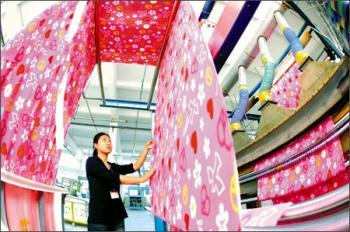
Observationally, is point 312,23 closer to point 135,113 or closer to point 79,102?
point 135,113

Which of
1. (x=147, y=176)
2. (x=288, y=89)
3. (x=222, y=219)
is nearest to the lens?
(x=222, y=219)

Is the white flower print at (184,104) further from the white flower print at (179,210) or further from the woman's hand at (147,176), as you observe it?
the woman's hand at (147,176)

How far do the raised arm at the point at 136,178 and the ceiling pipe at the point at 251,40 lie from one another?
0.47 meters

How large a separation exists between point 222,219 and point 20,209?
42cm

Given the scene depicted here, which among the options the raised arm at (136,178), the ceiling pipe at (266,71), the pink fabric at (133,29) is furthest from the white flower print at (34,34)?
the ceiling pipe at (266,71)

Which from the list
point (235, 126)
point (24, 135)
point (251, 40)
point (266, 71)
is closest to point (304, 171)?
point (235, 126)

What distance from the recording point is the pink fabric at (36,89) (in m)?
0.60

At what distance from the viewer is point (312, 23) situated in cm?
75

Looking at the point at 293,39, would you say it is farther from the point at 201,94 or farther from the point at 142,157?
the point at 142,157

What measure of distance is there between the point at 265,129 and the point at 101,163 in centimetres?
84

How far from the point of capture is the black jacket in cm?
87

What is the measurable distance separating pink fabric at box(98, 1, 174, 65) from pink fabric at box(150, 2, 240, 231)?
0.27 feet

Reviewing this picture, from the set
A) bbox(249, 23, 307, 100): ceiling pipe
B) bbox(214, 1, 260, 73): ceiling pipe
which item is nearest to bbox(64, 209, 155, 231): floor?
bbox(214, 1, 260, 73): ceiling pipe

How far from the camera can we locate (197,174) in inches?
23.0
